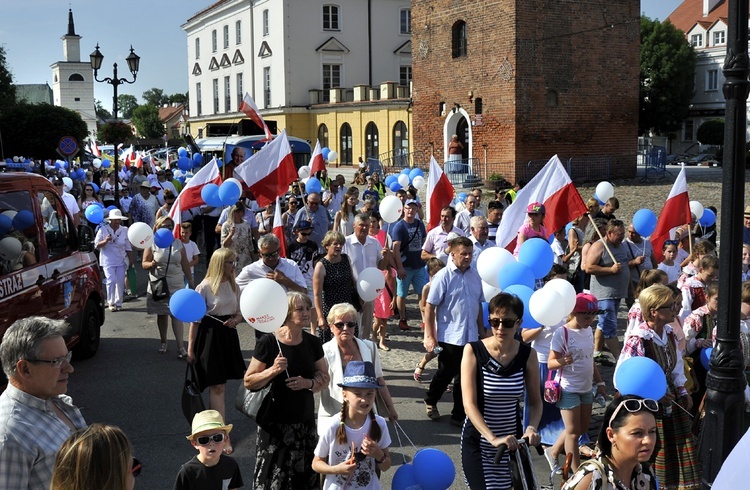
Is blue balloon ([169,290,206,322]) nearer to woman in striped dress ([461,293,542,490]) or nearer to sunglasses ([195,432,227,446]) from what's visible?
sunglasses ([195,432,227,446])

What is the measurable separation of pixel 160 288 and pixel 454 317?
4.17 metres

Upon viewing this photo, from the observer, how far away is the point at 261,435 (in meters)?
5.57

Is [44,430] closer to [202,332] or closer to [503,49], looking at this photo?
[202,332]

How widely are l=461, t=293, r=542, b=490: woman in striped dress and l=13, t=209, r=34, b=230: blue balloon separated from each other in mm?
5064

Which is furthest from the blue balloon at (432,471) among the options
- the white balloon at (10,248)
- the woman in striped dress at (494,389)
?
the white balloon at (10,248)

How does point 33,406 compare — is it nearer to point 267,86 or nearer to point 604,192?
point 604,192

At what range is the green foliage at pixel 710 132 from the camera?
62.8 meters

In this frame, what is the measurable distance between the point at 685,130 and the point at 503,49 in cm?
4318

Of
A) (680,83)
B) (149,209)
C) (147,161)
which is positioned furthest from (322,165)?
(680,83)

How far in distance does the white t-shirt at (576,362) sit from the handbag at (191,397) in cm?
295

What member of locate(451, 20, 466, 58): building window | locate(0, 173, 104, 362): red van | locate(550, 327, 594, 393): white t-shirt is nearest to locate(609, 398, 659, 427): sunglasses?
locate(550, 327, 594, 393): white t-shirt

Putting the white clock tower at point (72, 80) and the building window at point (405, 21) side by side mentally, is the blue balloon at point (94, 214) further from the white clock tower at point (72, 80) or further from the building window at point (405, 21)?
the white clock tower at point (72, 80)

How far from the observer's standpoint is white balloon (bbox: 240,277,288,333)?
19.0 feet

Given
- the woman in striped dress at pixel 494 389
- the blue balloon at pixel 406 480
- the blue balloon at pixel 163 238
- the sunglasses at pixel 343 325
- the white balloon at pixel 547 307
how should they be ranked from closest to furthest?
the blue balloon at pixel 406 480, the woman in striped dress at pixel 494 389, the sunglasses at pixel 343 325, the white balloon at pixel 547 307, the blue balloon at pixel 163 238
